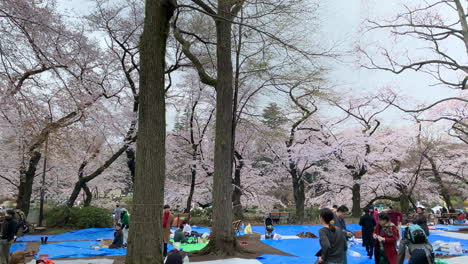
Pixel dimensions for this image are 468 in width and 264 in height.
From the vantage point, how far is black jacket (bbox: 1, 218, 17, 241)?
7.66 metres

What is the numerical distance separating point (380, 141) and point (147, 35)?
21.9 metres

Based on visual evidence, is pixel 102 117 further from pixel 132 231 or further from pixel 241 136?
pixel 132 231

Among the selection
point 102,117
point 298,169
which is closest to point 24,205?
point 102,117

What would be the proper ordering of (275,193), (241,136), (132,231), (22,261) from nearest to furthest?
(132,231) < (22,261) < (241,136) < (275,193)

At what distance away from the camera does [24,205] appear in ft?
51.9

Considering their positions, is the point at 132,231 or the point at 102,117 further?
the point at 102,117

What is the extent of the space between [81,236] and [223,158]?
8.68 meters

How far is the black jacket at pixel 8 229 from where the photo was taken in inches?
301

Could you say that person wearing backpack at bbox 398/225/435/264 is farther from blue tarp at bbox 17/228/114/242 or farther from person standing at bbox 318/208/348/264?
blue tarp at bbox 17/228/114/242

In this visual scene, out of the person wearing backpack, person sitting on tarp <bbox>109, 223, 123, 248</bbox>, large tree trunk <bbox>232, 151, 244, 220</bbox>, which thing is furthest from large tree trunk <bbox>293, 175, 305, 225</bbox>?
the person wearing backpack

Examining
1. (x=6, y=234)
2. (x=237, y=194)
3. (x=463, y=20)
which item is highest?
(x=463, y=20)

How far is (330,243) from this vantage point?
4.13 meters

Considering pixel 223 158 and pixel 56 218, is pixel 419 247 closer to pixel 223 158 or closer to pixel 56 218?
pixel 223 158

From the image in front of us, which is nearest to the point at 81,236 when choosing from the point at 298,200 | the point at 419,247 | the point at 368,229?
the point at 368,229
